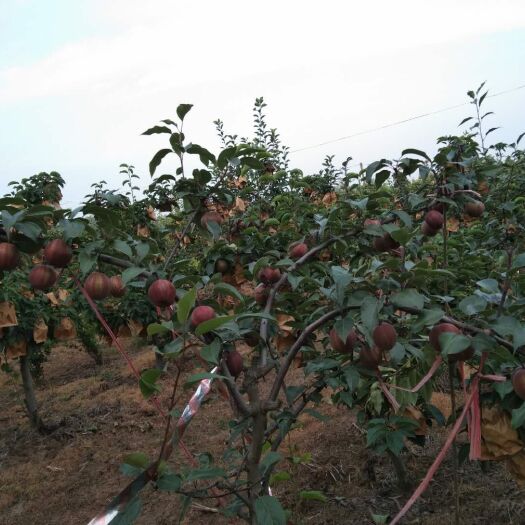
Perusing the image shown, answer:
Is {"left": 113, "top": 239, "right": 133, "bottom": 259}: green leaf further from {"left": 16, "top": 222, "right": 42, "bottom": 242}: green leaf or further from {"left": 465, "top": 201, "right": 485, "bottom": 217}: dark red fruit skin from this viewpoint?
{"left": 465, "top": 201, "right": 485, "bottom": 217}: dark red fruit skin

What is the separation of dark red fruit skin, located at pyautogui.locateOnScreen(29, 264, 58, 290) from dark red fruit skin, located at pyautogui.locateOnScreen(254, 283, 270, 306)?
1.59 feet

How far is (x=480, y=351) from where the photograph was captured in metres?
0.82

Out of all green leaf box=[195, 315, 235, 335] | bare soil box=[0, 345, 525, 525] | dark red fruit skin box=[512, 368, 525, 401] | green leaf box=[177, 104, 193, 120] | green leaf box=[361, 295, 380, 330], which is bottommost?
bare soil box=[0, 345, 525, 525]

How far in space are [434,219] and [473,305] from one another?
405mm

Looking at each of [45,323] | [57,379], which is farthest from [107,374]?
[45,323]

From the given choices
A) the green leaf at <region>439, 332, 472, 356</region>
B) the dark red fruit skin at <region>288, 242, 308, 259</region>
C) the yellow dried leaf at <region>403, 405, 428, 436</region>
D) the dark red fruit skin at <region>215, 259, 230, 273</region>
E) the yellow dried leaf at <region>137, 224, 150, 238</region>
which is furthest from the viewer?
the yellow dried leaf at <region>137, 224, 150, 238</region>

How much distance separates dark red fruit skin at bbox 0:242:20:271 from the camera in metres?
0.94

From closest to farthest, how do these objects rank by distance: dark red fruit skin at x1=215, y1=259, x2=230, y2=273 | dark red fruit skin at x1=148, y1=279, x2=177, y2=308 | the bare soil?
dark red fruit skin at x1=148, y1=279, x2=177, y2=308, the bare soil, dark red fruit skin at x1=215, y1=259, x2=230, y2=273

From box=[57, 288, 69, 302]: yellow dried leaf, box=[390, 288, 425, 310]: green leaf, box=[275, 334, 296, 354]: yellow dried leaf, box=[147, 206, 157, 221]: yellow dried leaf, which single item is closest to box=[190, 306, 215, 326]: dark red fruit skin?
box=[390, 288, 425, 310]: green leaf

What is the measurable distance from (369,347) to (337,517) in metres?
1.45

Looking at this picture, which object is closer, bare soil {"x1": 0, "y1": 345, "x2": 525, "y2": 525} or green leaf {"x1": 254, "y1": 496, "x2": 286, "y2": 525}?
green leaf {"x1": 254, "y1": 496, "x2": 286, "y2": 525}

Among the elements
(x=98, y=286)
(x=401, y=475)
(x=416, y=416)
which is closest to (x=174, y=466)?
(x=401, y=475)

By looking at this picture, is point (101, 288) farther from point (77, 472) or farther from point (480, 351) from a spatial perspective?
point (77, 472)

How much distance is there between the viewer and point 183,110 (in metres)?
1.09
